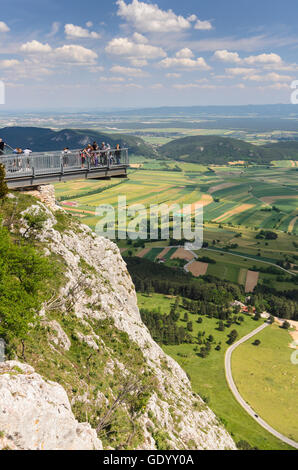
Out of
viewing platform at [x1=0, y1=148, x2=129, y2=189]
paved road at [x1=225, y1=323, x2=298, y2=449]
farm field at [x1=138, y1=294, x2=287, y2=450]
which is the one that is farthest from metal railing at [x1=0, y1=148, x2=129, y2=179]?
paved road at [x1=225, y1=323, x2=298, y2=449]

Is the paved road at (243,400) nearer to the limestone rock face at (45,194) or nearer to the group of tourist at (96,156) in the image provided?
the group of tourist at (96,156)

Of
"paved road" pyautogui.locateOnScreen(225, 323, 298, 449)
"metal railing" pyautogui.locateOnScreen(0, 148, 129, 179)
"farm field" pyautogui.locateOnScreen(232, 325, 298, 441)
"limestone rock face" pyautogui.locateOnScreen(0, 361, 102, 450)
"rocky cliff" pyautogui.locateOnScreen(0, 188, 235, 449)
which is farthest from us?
"farm field" pyautogui.locateOnScreen(232, 325, 298, 441)

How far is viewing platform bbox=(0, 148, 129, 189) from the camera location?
→ 43469mm

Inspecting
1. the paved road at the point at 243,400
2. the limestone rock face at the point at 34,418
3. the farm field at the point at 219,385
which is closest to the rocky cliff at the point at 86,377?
the limestone rock face at the point at 34,418

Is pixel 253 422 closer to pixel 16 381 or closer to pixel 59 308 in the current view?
pixel 59 308

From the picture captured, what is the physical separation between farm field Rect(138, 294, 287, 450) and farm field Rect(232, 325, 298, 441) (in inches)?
237

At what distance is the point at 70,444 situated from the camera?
17.9 meters

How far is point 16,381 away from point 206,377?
125m

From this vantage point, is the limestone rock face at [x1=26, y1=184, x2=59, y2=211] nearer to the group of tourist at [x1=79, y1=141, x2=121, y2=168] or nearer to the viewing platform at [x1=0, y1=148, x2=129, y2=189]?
the viewing platform at [x1=0, y1=148, x2=129, y2=189]

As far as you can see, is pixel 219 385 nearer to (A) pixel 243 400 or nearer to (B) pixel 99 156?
(A) pixel 243 400

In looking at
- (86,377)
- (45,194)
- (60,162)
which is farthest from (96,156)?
(86,377)

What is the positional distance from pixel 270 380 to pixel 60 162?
11820 centimetres

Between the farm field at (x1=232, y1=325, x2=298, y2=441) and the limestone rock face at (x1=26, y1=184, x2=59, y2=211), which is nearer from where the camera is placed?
the limestone rock face at (x1=26, y1=184, x2=59, y2=211)

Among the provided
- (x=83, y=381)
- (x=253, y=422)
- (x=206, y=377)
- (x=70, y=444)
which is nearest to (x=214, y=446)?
(x=83, y=381)
